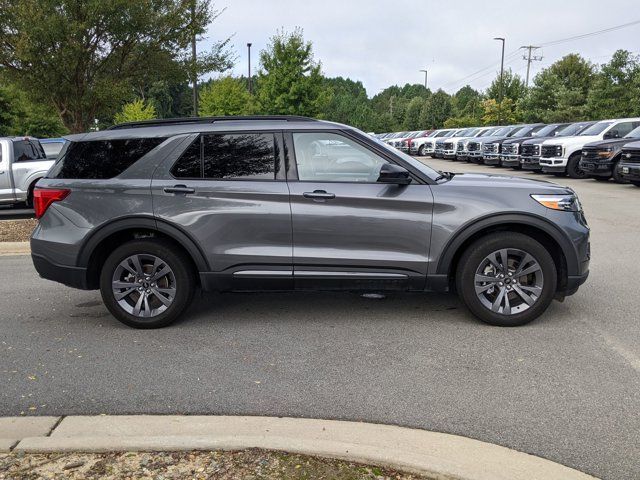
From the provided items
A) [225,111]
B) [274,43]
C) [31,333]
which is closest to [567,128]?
[274,43]

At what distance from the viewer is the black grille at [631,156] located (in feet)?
50.3

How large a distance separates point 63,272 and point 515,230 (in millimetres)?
3863

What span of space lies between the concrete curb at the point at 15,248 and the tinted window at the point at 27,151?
15.5 ft

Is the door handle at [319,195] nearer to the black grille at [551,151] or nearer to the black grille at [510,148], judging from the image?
the black grille at [551,151]

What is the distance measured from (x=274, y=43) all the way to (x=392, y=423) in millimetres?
28593

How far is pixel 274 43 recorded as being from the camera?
2981 centimetres

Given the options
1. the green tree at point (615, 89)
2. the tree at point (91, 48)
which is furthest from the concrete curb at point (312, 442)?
the green tree at point (615, 89)

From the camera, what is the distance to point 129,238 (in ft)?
17.2

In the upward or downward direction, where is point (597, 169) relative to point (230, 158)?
downward

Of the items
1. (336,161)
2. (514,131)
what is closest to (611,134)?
(514,131)

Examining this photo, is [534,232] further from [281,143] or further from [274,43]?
[274,43]

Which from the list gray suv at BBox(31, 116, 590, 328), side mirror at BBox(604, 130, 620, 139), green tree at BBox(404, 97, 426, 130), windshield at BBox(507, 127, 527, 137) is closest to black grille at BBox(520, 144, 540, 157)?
side mirror at BBox(604, 130, 620, 139)

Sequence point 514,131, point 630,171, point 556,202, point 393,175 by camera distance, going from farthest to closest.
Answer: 1. point 514,131
2. point 630,171
3. point 556,202
4. point 393,175

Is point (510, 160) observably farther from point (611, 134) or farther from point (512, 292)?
point (512, 292)
